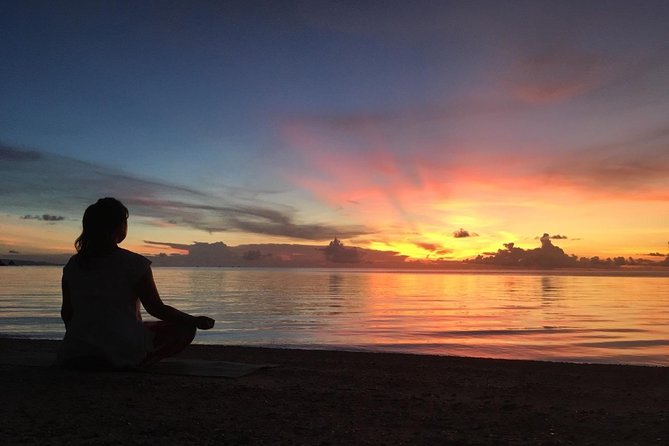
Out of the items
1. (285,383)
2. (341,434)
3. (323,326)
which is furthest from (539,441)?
(323,326)

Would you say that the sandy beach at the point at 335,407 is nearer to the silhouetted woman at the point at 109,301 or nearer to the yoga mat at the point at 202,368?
the yoga mat at the point at 202,368

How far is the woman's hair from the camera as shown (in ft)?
20.6

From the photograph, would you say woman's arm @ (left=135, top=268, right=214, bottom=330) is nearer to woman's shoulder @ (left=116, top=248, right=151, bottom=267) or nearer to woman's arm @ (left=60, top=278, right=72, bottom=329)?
woman's shoulder @ (left=116, top=248, right=151, bottom=267)

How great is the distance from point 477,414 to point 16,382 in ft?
18.4

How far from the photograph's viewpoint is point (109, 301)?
6551mm

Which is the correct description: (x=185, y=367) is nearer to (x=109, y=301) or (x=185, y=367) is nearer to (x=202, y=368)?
(x=202, y=368)

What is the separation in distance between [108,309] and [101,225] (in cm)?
108

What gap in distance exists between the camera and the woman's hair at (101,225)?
628 cm

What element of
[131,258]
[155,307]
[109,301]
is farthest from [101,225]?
[155,307]

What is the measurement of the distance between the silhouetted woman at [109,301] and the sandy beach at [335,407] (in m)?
0.35

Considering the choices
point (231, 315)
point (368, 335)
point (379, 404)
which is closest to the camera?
point (379, 404)

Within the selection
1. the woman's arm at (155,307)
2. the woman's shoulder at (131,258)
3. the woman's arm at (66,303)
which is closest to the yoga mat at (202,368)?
the woman's arm at (155,307)

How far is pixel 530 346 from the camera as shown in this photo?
49.7ft

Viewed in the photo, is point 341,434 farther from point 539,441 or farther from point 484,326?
point 484,326
